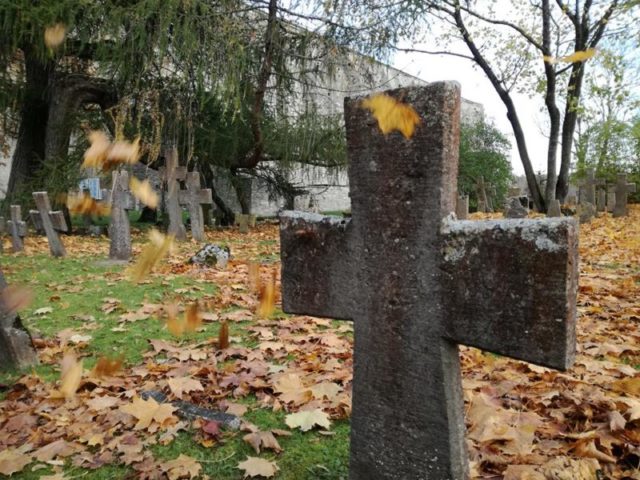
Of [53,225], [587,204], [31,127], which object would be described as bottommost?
[53,225]

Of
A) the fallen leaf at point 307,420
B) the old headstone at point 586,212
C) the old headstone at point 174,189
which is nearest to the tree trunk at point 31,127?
the old headstone at point 174,189

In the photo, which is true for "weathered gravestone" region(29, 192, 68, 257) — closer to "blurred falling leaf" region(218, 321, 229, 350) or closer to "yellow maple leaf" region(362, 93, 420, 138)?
"blurred falling leaf" region(218, 321, 229, 350)

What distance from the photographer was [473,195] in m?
24.7

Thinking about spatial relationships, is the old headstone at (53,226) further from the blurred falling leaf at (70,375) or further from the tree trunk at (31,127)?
the blurred falling leaf at (70,375)

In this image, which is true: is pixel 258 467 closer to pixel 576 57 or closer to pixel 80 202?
pixel 80 202

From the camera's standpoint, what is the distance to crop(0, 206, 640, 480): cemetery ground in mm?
2250

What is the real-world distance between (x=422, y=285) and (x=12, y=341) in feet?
9.79

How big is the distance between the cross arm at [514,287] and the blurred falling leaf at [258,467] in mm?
1031

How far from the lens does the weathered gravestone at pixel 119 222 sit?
831cm

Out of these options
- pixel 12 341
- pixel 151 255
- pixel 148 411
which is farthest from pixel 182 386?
pixel 151 255

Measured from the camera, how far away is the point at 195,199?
36.3 ft

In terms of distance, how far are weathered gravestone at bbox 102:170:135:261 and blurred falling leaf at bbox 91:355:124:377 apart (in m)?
4.98

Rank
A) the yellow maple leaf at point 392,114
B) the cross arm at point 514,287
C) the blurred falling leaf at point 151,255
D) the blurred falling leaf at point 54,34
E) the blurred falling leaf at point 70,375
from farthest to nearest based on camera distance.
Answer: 1. the blurred falling leaf at point 54,34
2. the blurred falling leaf at point 151,255
3. the blurred falling leaf at point 70,375
4. the yellow maple leaf at point 392,114
5. the cross arm at point 514,287

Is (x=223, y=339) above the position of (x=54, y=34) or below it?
below
